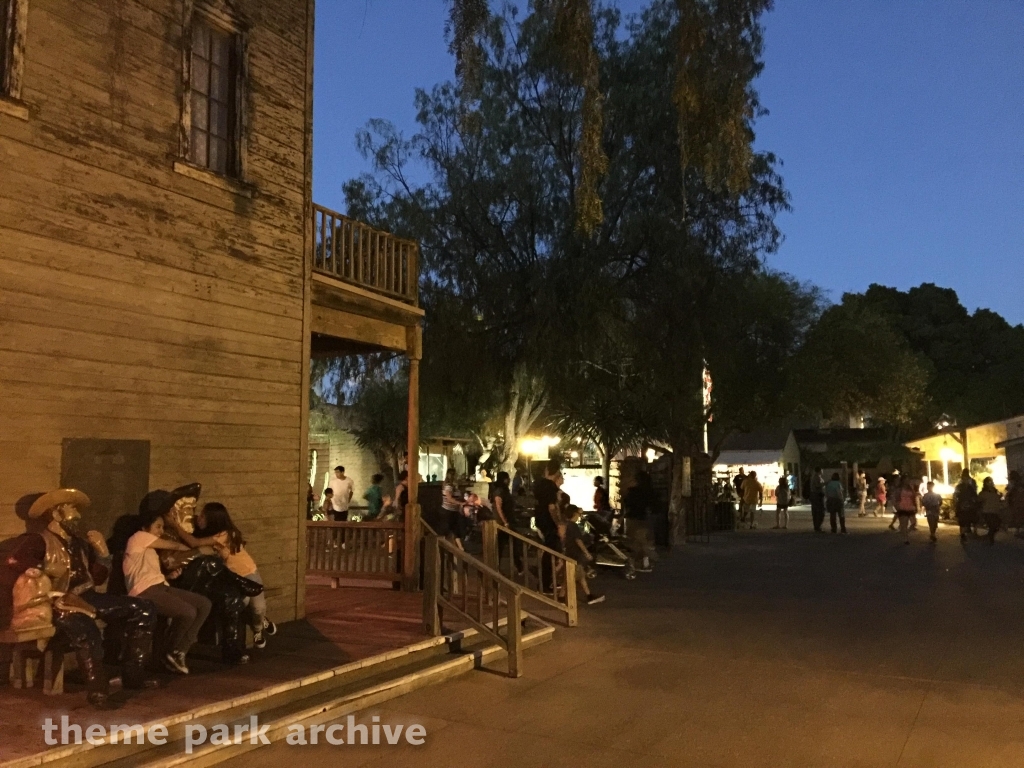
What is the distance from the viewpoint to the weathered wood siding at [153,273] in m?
6.76

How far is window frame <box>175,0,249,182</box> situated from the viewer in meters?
8.23

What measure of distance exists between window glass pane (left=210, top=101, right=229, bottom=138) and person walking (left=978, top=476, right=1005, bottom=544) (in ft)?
55.4

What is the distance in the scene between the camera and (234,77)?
29.4 ft

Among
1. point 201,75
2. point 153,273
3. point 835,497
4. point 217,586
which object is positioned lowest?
point 217,586

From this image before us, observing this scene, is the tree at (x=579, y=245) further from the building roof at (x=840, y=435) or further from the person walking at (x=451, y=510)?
the building roof at (x=840, y=435)

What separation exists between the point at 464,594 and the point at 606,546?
258 inches

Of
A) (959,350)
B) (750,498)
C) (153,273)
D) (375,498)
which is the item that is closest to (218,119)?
(153,273)

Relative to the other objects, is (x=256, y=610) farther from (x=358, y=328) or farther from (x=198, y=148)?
(x=198, y=148)

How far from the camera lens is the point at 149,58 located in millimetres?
7891

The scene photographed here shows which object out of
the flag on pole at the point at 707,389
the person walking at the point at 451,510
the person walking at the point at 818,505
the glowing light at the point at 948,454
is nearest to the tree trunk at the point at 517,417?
the flag on pole at the point at 707,389

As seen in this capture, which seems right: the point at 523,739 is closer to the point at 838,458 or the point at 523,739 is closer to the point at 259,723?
the point at 259,723

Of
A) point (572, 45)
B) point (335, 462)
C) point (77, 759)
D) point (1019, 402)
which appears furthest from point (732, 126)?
point (1019, 402)

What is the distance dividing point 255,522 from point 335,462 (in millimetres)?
23461

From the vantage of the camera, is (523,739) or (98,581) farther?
(98,581)
